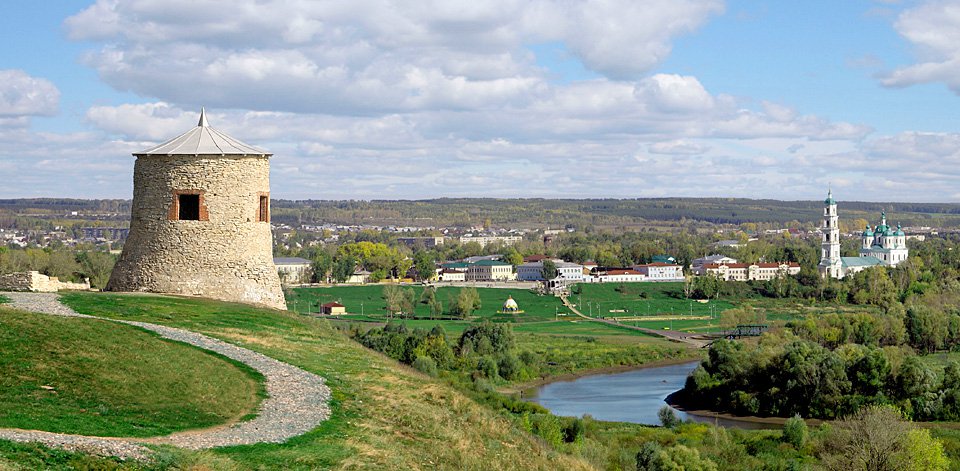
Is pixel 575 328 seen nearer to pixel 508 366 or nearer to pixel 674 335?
pixel 674 335

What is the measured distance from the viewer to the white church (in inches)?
5241

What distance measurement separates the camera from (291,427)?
13.8m

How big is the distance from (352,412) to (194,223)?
10366mm

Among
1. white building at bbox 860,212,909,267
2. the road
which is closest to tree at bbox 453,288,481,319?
the road

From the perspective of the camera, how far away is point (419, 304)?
100 meters

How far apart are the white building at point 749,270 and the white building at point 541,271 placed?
15745 mm

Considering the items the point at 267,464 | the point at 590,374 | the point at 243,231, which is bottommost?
the point at 590,374

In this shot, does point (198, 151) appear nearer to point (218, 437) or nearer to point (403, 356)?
point (218, 437)

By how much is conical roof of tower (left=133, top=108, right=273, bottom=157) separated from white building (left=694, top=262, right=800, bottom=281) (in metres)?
107

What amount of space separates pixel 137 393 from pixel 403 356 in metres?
39.7

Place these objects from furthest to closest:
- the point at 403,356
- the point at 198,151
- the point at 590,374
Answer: the point at 590,374 → the point at 403,356 → the point at 198,151

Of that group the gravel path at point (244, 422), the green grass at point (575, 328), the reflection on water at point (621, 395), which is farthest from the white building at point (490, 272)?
the gravel path at point (244, 422)

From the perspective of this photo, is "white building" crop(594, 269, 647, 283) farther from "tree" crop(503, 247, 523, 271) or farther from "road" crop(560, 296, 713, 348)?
"road" crop(560, 296, 713, 348)

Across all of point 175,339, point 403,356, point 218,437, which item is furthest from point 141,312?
point 403,356
